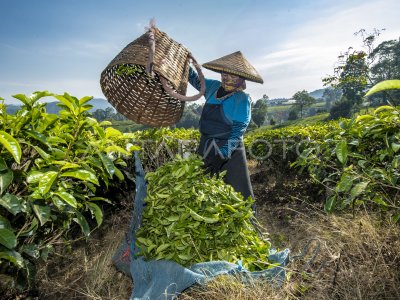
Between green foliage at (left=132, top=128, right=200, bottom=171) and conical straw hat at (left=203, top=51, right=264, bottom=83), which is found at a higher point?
conical straw hat at (left=203, top=51, right=264, bottom=83)

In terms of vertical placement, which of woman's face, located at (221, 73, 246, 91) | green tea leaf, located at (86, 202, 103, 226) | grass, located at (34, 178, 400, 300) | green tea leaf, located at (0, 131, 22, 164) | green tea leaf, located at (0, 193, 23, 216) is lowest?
grass, located at (34, 178, 400, 300)

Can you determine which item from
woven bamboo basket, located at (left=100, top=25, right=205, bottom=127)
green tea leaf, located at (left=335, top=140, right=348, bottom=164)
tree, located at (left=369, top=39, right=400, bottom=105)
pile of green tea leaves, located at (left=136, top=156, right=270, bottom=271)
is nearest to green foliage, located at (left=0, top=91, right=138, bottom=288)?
pile of green tea leaves, located at (left=136, top=156, right=270, bottom=271)

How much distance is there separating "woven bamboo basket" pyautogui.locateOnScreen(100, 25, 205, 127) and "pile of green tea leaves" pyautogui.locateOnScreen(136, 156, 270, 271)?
78cm

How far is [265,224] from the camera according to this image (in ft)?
15.6

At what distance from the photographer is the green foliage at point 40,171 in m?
1.40

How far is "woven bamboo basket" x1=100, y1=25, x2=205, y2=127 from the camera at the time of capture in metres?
→ 2.51

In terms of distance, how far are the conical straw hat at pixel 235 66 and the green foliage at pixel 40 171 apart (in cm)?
174

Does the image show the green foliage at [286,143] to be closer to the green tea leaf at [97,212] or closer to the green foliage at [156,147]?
the green foliage at [156,147]

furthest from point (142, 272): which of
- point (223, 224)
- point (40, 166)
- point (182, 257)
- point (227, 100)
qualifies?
point (227, 100)

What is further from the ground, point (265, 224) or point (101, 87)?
point (101, 87)

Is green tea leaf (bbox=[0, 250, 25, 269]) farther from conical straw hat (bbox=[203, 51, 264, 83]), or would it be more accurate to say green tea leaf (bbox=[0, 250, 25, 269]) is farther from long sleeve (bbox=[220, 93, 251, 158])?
conical straw hat (bbox=[203, 51, 264, 83])

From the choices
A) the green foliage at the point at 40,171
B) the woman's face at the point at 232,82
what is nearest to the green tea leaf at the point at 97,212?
the green foliage at the point at 40,171

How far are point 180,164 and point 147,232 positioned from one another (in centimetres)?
58

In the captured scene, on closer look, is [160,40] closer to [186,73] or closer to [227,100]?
[186,73]
